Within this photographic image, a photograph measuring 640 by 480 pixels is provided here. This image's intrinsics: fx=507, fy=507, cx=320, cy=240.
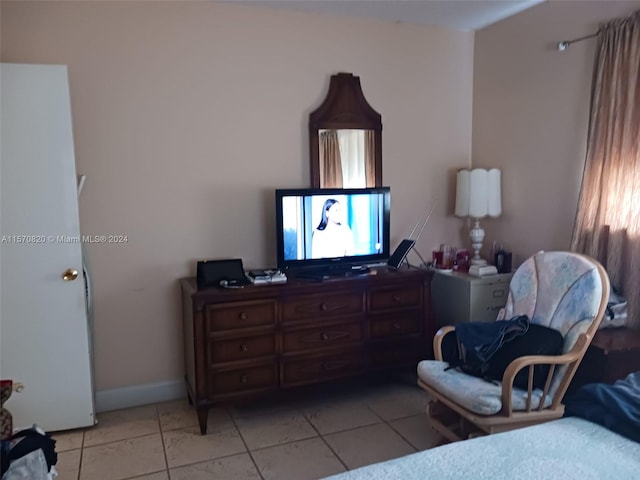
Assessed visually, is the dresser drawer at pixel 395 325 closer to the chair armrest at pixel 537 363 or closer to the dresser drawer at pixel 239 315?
the dresser drawer at pixel 239 315

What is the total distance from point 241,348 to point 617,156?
232cm

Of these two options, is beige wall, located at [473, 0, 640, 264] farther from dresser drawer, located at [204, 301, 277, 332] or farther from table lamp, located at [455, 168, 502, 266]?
dresser drawer, located at [204, 301, 277, 332]

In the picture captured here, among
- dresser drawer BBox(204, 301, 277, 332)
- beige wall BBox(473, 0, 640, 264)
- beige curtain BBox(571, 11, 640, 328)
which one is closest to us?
beige curtain BBox(571, 11, 640, 328)

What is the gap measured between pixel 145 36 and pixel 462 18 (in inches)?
82.7

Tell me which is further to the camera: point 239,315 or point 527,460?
point 239,315

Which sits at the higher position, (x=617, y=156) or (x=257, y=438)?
(x=617, y=156)

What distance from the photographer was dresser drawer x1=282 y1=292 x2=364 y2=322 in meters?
2.95

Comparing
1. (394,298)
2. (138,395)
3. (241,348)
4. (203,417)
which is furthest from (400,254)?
(138,395)

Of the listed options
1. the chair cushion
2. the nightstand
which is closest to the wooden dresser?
the nightstand

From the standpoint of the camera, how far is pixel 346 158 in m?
3.43

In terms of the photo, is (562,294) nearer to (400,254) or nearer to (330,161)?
(400,254)

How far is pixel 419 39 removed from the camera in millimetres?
3645

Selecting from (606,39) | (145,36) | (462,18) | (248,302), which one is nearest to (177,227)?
(248,302)

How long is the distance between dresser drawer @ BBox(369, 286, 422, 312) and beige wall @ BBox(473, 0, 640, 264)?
34.8 inches
